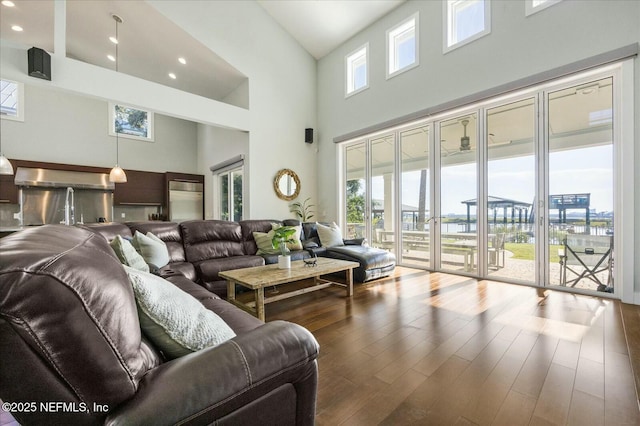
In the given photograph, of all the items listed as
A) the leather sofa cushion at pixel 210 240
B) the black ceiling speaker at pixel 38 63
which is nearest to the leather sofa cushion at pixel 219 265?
the leather sofa cushion at pixel 210 240

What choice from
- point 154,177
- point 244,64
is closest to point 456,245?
point 244,64

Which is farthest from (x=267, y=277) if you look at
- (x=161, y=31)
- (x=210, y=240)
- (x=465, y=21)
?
(x=161, y=31)

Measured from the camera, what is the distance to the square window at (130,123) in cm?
710

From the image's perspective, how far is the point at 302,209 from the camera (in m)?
6.51

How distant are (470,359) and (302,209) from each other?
497 centimetres

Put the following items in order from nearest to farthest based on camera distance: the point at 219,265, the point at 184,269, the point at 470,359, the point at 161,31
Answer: the point at 470,359 < the point at 184,269 < the point at 219,265 < the point at 161,31

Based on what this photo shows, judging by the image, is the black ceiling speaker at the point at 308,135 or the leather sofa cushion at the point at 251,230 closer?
the leather sofa cushion at the point at 251,230

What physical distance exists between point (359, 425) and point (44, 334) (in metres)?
1.37

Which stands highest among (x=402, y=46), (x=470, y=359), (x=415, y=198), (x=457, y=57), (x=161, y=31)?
(x=161, y=31)

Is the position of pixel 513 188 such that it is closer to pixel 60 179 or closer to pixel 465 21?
pixel 465 21

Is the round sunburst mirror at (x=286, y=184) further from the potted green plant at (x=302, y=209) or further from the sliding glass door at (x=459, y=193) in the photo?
the sliding glass door at (x=459, y=193)

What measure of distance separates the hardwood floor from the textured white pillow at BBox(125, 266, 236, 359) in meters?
0.85

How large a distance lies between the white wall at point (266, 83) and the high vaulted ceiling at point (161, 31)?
0.70ft

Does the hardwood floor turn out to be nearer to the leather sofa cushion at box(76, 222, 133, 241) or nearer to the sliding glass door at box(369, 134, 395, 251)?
the leather sofa cushion at box(76, 222, 133, 241)
